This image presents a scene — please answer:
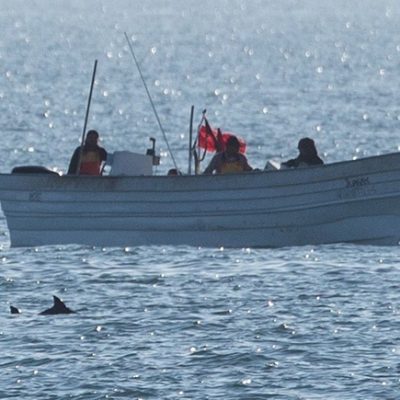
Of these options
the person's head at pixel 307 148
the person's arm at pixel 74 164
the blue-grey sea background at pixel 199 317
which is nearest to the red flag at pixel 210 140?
the person's head at pixel 307 148

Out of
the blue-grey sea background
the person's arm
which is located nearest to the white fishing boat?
the blue-grey sea background

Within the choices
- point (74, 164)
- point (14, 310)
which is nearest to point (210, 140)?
point (74, 164)

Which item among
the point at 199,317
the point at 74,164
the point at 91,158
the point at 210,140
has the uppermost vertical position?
the point at 210,140

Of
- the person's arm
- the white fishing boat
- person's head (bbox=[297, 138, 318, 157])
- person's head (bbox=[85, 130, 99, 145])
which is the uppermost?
person's head (bbox=[85, 130, 99, 145])

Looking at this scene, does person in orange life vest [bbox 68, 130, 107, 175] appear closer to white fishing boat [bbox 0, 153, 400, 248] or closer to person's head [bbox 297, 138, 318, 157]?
white fishing boat [bbox 0, 153, 400, 248]

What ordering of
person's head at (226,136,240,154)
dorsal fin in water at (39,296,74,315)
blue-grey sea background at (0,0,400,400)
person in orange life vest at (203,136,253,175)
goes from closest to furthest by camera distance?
blue-grey sea background at (0,0,400,400)
dorsal fin in water at (39,296,74,315)
person's head at (226,136,240,154)
person in orange life vest at (203,136,253,175)

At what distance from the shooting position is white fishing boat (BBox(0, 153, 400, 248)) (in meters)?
30.4

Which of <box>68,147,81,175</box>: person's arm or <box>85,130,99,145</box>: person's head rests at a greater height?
<box>85,130,99,145</box>: person's head

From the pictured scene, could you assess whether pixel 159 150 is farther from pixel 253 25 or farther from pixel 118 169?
pixel 253 25

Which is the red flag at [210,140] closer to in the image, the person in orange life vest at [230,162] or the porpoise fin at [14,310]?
the person in orange life vest at [230,162]

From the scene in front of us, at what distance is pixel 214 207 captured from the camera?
31125 mm

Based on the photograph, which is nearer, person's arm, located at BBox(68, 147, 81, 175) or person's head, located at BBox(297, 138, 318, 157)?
person's head, located at BBox(297, 138, 318, 157)

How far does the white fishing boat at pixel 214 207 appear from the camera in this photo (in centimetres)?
3036

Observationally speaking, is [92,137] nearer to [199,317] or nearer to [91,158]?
[91,158]
